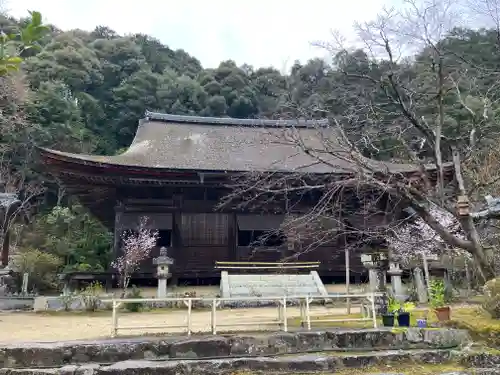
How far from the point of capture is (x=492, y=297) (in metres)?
5.67

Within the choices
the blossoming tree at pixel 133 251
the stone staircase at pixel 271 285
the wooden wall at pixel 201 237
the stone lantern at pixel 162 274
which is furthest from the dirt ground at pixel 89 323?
the wooden wall at pixel 201 237

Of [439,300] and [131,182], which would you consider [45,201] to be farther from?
[439,300]

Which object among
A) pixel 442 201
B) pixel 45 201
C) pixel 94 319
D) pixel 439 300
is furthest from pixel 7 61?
pixel 45 201

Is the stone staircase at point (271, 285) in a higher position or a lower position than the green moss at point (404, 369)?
higher

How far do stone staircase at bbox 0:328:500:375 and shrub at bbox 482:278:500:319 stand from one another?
Answer: 1.66 ft

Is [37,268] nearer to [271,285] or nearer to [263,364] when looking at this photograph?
[271,285]

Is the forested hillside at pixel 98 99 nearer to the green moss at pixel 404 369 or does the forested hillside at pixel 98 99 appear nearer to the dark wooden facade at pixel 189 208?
the dark wooden facade at pixel 189 208

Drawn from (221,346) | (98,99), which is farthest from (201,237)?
(98,99)

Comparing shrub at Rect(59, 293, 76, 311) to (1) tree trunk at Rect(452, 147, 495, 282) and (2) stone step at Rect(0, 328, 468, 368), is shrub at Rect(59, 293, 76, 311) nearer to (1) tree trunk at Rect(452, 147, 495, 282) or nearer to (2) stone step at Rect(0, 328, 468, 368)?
(2) stone step at Rect(0, 328, 468, 368)

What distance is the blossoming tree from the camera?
15266 millimetres

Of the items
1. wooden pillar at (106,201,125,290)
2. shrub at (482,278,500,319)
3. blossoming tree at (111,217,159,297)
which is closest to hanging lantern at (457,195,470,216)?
shrub at (482,278,500,319)

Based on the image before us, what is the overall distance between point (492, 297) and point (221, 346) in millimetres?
3567

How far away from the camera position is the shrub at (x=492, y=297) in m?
5.54

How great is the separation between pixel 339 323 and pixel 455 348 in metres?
2.11
